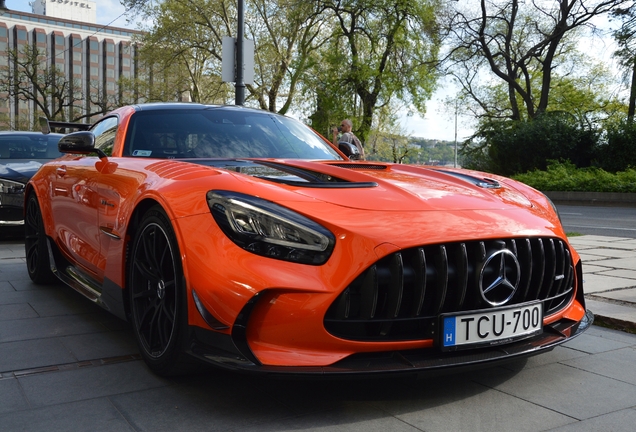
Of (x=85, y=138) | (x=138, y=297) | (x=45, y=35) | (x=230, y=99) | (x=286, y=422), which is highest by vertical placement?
(x=45, y=35)

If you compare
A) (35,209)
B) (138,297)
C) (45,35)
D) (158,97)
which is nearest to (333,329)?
(138,297)

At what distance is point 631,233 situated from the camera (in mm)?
10062

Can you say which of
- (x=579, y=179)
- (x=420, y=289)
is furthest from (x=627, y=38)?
(x=420, y=289)

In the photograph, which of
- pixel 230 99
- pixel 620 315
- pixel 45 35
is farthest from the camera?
pixel 45 35

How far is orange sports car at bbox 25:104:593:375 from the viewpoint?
243 centimetres

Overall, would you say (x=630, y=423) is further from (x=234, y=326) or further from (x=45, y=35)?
(x=45, y=35)

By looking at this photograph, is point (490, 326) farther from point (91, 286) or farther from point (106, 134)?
point (106, 134)

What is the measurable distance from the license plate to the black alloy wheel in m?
3.59

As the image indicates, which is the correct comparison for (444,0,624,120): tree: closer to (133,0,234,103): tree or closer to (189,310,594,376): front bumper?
(133,0,234,103): tree

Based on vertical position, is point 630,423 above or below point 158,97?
below

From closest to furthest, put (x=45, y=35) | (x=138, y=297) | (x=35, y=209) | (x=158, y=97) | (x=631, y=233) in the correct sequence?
(x=138, y=297) < (x=35, y=209) < (x=631, y=233) < (x=158, y=97) < (x=45, y=35)

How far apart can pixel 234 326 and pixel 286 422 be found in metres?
0.42

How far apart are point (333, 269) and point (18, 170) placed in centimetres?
732

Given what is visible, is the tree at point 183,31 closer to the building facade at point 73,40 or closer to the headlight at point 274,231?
the headlight at point 274,231
